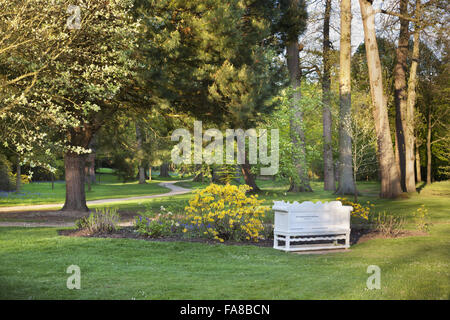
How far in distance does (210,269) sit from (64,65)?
6.78m

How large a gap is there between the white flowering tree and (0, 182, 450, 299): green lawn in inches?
103

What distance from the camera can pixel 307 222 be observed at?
1092 centimetres

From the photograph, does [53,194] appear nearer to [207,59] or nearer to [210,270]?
[207,59]

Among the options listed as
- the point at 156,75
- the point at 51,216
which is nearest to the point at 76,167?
the point at 51,216

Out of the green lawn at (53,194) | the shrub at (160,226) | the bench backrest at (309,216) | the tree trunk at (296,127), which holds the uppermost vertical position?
the tree trunk at (296,127)

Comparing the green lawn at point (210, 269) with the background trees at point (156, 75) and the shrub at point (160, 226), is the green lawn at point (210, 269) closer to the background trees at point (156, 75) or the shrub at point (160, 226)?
the shrub at point (160, 226)

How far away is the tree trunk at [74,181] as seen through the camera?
1791 centimetres

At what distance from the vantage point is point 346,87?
25.2 metres

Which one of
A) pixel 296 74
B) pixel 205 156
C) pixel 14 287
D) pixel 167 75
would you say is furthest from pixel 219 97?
pixel 296 74

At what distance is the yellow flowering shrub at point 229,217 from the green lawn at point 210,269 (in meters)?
1.05

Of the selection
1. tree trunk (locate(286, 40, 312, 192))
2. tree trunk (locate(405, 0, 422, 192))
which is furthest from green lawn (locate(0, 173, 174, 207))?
tree trunk (locate(405, 0, 422, 192))

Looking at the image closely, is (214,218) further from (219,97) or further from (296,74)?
(296,74)

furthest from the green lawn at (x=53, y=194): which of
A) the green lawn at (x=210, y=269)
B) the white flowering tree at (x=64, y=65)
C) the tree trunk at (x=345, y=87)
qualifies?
the green lawn at (x=210, y=269)

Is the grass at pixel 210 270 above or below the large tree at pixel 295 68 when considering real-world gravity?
below
